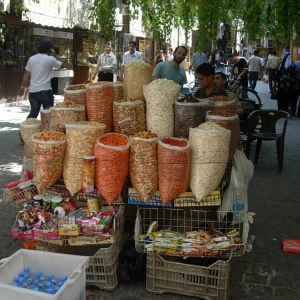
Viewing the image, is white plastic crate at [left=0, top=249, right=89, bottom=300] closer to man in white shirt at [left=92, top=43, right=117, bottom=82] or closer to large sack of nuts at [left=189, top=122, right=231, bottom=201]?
large sack of nuts at [left=189, top=122, right=231, bottom=201]

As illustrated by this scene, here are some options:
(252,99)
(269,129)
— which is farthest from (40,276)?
(252,99)

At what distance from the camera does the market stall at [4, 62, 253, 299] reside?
3.26 meters

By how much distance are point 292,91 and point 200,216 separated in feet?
31.5

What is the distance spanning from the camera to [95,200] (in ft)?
11.4

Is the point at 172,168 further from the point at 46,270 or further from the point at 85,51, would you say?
the point at 85,51

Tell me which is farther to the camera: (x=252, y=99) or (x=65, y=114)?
(x=252, y=99)

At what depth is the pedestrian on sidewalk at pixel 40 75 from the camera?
7.75m

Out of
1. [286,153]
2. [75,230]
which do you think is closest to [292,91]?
[286,153]

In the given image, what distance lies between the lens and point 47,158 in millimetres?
3350

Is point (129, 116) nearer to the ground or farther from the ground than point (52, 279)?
farther from the ground

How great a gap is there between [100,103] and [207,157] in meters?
1.14

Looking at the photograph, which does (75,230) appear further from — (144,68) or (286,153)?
(286,153)

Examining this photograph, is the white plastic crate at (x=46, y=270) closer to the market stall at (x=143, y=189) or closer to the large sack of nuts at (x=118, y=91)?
the market stall at (x=143, y=189)

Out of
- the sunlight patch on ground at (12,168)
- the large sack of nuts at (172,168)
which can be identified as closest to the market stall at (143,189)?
the large sack of nuts at (172,168)
